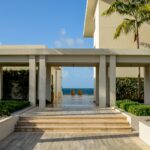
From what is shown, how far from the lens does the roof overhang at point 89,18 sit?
2948 centimetres

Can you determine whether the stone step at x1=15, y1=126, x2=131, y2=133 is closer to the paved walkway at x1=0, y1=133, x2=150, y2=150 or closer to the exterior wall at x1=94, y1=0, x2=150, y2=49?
the paved walkway at x1=0, y1=133, x2=150, y2=150

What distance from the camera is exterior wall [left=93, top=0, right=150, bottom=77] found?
1045 inches

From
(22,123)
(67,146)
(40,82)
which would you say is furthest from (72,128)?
(40,82)

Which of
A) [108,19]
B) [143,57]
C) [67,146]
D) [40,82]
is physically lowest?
[67,146]

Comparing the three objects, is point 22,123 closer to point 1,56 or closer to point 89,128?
point 89,128

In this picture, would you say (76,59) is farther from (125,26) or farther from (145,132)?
(145,132)

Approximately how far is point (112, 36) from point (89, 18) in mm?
7751

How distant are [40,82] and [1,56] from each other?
2.83 meters

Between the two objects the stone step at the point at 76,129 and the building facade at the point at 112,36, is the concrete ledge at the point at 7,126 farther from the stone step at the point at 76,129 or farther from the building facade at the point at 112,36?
the building facade at the point at 112,36

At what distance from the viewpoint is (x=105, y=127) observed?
14055mm

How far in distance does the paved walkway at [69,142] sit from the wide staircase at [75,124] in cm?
87

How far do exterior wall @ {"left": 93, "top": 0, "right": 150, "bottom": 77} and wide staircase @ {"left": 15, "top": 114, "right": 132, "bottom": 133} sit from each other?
11.9 m

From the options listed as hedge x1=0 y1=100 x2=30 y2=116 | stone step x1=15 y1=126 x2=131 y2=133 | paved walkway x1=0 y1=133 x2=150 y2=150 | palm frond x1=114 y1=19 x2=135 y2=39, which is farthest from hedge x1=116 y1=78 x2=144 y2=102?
paved walkway x1=0 y1=133 x2=150 y2=150

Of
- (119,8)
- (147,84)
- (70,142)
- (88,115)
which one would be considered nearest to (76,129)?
(88,115)
